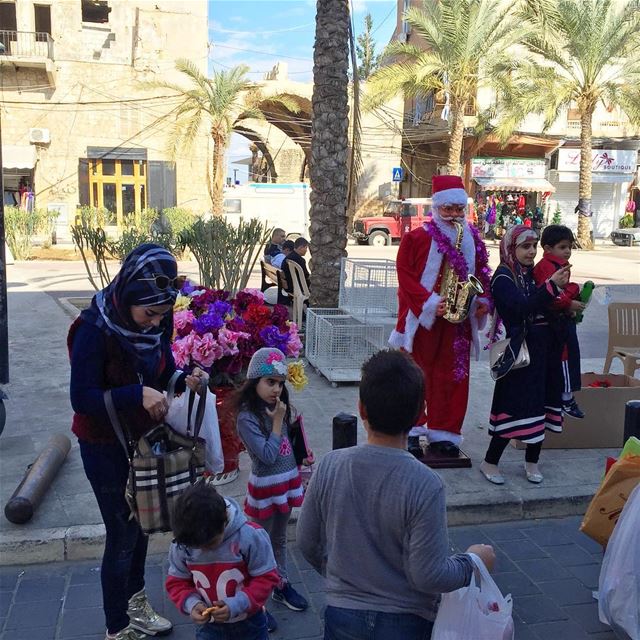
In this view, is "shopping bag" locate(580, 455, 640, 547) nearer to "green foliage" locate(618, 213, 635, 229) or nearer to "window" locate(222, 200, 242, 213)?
"window" locate(222, 200, 242, 213)

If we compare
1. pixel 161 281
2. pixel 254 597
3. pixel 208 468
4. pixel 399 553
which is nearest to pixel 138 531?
pixel 208 468

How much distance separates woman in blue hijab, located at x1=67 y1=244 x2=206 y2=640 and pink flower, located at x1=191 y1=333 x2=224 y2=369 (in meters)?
1.26

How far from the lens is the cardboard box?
17.0ft

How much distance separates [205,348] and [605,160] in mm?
34592

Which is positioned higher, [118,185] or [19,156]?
[19,156]

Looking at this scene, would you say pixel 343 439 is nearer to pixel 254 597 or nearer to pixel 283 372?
pixel 283 372

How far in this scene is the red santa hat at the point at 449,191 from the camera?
470 cm

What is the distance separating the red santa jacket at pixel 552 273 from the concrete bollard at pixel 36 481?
11.0ft

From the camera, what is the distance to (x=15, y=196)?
27750 mm

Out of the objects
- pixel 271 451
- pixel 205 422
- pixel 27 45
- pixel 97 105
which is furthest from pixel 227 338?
pixel 27 45

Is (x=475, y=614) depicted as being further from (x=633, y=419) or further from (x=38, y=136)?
(x=38, y=136)

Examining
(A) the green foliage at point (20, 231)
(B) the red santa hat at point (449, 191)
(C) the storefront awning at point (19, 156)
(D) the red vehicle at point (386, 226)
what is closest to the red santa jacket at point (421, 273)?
(B) the red santa hat at point (449, 191)

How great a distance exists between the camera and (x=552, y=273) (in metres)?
4.60

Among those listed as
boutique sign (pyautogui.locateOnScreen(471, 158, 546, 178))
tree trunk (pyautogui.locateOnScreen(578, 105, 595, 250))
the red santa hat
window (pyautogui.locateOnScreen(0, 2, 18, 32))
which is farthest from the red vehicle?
the red santa hat
